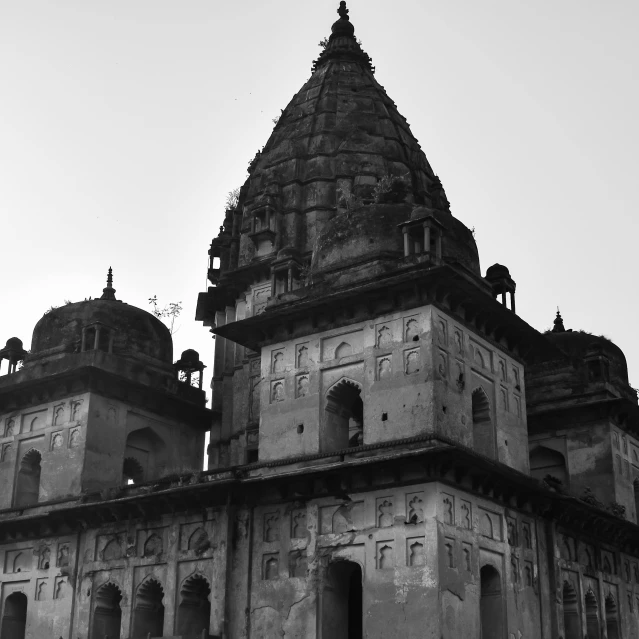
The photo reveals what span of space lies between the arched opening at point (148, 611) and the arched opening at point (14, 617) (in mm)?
4128

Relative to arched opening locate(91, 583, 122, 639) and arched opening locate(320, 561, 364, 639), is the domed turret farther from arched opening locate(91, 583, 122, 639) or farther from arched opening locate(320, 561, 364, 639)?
arched opening locate(320, 561, 364, 639)

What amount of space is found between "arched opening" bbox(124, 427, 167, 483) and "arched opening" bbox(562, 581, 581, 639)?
441 inches

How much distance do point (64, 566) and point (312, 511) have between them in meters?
7.35

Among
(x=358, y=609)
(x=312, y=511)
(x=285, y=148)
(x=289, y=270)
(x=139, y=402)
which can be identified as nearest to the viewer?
(x=312, y=511)

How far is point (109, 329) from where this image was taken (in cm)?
3088

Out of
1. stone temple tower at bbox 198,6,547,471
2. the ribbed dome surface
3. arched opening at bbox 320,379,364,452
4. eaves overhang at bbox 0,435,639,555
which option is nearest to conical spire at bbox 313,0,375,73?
the ribbed dome surface

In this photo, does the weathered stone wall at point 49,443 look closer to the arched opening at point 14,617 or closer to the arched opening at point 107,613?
the arched opening at point 14,617

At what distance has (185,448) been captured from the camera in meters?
32.2

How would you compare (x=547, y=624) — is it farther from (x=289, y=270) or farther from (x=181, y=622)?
(x=289, y=270)

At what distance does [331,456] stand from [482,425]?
379cm

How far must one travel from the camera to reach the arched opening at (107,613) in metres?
26.8

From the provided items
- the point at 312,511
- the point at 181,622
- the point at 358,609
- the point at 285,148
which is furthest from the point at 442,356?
the point at 285,148

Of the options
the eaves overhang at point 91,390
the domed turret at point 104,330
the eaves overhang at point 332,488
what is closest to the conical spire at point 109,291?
the domed turret at point 104,330

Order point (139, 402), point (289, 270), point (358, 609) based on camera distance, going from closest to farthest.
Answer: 1. point (358, 609)
2. point (289, 270)
3. point (139, 402)
